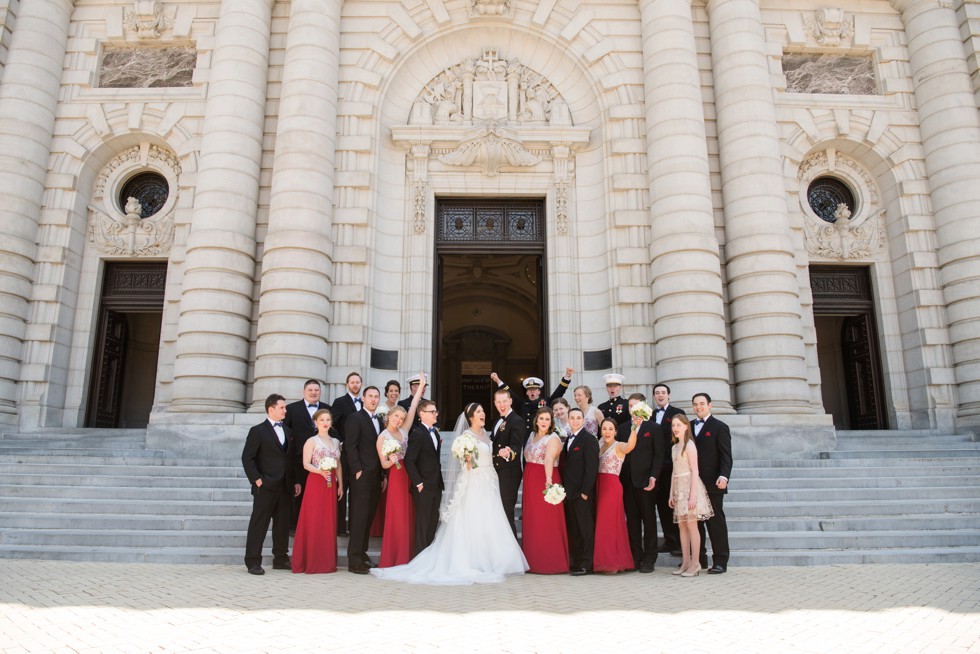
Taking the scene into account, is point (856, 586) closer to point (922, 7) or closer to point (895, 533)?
point (895, 533)

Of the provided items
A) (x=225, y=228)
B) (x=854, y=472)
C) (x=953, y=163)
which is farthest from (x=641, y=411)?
(x=953, y=163)

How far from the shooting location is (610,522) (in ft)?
25.8

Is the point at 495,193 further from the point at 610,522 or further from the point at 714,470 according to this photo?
the point at 610,522

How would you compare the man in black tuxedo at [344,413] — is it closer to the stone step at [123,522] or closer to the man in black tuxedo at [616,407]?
the stone step at [123,522]

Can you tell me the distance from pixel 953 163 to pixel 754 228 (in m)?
5.88

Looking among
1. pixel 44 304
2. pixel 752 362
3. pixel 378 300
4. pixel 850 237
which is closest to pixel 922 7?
pixel 850 237

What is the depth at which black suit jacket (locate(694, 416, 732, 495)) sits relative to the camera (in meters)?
7.90

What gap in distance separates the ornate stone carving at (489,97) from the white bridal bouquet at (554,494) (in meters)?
10.8

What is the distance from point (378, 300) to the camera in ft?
49.0

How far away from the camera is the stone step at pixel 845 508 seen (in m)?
9.27

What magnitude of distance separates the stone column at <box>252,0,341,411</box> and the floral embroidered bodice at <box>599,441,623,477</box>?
7224 mm

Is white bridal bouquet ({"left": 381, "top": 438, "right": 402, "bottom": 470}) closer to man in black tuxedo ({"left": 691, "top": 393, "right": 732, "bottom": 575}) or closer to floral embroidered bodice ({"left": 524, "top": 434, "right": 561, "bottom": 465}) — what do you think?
floral embroidered bodice ({"left": 524, "top": 434, "right": 561, "bottom": 465})

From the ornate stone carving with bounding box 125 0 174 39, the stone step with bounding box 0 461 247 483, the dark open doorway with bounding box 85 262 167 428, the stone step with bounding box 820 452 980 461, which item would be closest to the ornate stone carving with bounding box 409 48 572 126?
the ornate stone carving with bounding box 125 0 174 39

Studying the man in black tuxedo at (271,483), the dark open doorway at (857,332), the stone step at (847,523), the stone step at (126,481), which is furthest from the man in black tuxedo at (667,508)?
the dark open doorway at (857,332)
